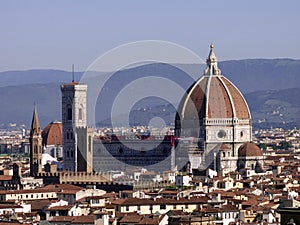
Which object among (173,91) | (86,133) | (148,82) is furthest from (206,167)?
(148,82)

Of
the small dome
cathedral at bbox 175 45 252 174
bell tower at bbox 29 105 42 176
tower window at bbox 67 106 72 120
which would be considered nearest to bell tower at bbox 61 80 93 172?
tower window at bbox 67 106 72 120

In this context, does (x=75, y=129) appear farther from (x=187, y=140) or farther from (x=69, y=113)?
(x=187, y=140)

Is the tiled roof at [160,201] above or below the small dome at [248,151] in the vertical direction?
below

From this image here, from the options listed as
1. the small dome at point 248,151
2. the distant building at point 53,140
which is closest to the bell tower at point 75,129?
the small dome at point 248,151

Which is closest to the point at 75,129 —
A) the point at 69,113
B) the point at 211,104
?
the point at 69,113

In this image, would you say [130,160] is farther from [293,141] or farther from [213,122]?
[293,141]

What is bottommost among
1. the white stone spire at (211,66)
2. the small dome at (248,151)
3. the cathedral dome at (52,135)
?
the small dome at (248,151)

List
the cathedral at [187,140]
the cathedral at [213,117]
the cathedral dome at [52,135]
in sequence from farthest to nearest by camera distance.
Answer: the cathedral dome at [52,135], the cathedral at [213,117], the cathedral at [187,140]

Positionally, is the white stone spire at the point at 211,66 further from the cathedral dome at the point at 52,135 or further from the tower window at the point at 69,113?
the cathedral dome at the point at 52,135
